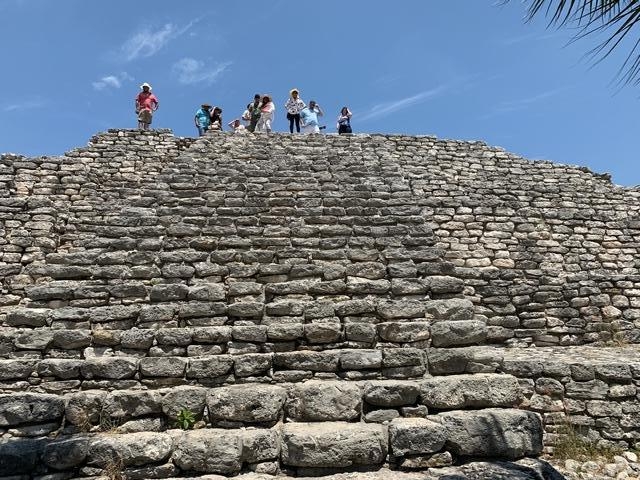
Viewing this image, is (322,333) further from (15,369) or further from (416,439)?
(15,369)

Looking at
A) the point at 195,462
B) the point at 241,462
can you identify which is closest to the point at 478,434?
the point at 241,462

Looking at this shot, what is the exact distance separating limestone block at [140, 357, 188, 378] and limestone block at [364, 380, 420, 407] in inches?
59.4

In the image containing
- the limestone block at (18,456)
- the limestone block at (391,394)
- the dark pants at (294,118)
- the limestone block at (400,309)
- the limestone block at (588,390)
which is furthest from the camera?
the dark pants at (294,118)

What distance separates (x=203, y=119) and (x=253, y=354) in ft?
35.2

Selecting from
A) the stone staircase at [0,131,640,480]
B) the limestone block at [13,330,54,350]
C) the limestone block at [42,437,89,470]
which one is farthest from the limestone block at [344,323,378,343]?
the limestone block at [13,330,54,350]

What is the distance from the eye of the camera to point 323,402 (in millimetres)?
3426

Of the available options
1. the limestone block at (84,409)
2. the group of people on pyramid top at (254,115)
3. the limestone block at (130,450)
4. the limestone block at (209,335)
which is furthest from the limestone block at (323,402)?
the group of people on pyramid top at (254,115)

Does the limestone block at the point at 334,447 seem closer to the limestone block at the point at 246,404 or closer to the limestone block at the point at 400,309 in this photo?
the limestone block at the point at 246,404

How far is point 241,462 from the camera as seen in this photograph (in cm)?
311

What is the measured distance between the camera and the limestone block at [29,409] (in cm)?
334

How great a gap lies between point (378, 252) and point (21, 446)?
138 inches

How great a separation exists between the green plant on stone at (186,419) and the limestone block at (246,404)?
0.45ft

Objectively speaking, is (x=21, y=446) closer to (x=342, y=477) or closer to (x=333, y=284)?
(x=342, y=477)

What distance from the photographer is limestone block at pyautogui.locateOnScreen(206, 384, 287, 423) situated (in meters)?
3.36
